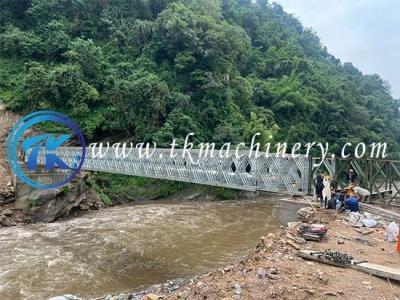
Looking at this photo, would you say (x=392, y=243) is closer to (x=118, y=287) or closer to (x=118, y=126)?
(x=118, y=287)

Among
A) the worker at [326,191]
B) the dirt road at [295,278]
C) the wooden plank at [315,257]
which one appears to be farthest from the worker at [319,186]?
the wooden plank at [315,257]

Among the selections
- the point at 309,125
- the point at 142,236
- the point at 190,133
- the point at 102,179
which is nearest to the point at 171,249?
the point at 142,236

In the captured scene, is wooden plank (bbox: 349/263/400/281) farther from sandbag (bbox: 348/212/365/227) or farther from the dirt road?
sandbag (bbox: 348/212/365/227)

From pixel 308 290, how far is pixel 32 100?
20950 mm

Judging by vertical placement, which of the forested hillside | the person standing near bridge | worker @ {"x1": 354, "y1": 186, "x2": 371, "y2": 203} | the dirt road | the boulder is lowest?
the dirt road

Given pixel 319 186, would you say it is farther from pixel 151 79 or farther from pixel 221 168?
pixel 151 79

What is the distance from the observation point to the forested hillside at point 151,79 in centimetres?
2306

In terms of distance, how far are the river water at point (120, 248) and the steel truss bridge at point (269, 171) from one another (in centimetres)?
197

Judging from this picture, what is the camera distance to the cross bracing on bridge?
31.7ft

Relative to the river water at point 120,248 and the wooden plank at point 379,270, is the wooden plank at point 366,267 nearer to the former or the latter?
the wooden plank at point 379,270

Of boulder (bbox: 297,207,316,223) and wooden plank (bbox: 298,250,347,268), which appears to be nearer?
wooden plank (bbox: 298,250,347,268)
